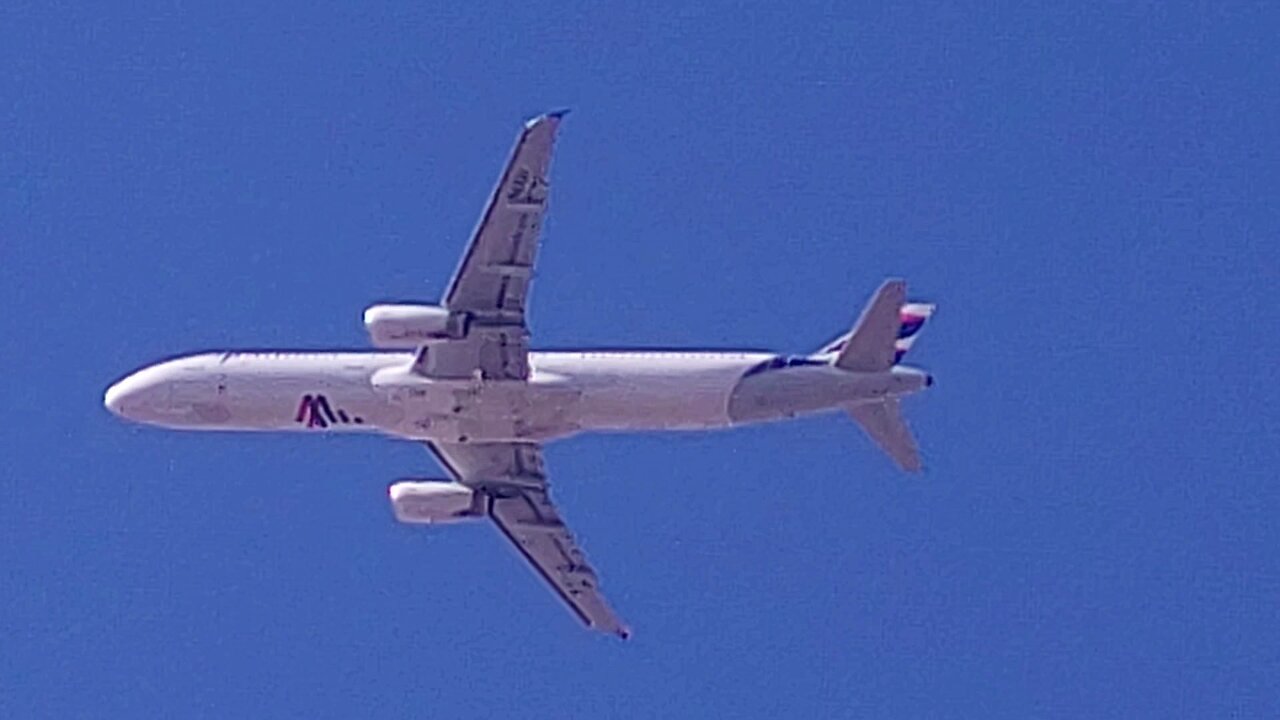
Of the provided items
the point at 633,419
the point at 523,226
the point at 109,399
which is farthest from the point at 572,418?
the point at 109,399

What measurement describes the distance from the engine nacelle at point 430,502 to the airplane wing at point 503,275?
6.36 meters

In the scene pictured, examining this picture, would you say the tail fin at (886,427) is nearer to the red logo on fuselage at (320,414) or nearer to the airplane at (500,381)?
the airplane at (500,381)

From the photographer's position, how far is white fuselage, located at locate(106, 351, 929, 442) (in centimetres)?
10219

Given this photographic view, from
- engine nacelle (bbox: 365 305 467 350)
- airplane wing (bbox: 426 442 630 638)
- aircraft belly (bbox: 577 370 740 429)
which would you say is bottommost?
→ airplane wing (bbox: 426 442 630 638)

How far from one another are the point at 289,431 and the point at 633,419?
12350mm

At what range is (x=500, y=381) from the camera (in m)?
103

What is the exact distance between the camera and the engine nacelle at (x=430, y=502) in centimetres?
10856

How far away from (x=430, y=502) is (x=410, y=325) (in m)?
10.4

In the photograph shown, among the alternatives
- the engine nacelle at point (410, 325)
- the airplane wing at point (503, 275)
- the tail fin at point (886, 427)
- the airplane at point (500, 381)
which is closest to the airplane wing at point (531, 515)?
the airplane at point (500, 381)

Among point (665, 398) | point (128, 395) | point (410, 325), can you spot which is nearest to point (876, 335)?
point (665, 398)

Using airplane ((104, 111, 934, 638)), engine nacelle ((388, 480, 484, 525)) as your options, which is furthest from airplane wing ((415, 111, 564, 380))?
engine nacelle ((388, 480, 484, 525))

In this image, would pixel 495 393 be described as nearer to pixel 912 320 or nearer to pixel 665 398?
pixel 665 398

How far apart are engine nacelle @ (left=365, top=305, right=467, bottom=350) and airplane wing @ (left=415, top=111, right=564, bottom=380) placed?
49 centimetres

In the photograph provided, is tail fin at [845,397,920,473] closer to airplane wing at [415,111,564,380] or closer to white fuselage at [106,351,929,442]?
white fuselage at [106,351,929,442]
